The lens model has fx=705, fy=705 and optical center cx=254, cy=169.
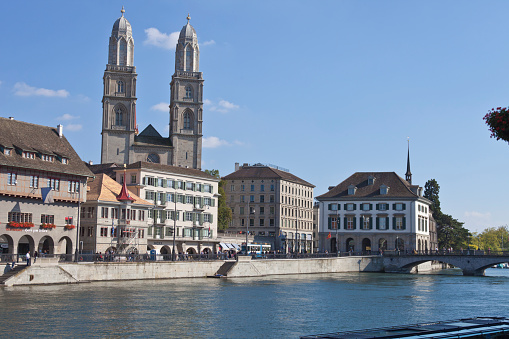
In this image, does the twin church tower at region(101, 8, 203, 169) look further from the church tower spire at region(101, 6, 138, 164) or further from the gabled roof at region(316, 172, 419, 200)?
the gabled roof at region(316, 172, 419, 200)

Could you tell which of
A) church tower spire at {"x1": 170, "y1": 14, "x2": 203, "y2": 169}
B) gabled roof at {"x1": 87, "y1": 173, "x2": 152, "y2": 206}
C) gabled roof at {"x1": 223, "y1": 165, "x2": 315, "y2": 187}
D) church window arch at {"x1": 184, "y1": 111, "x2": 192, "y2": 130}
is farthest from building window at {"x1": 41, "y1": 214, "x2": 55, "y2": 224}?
gabled roof at {"x1": 223, "y1": 165, "x2": 315, "y2": 187}

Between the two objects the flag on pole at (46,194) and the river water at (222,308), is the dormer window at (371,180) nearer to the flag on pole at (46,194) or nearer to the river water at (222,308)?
the river water at (222,308)

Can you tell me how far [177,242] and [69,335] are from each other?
58.6m

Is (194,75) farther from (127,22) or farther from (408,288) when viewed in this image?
(408,288)

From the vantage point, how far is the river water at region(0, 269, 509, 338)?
119ft

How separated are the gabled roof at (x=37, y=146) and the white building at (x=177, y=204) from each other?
1755cm

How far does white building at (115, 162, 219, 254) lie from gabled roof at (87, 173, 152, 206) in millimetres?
7590

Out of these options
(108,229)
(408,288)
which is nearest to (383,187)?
(408,288)

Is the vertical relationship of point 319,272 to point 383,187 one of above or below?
below

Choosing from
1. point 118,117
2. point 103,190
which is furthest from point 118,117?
point 103,190

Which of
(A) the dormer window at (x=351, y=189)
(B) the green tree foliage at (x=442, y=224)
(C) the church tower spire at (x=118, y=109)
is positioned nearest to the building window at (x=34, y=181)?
(C) the church tower spire at (x=118, y=109)

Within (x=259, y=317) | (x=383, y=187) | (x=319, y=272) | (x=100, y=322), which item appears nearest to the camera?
(x=100, y=322)

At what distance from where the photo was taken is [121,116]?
116438 millimetres

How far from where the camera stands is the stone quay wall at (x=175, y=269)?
182 ft
